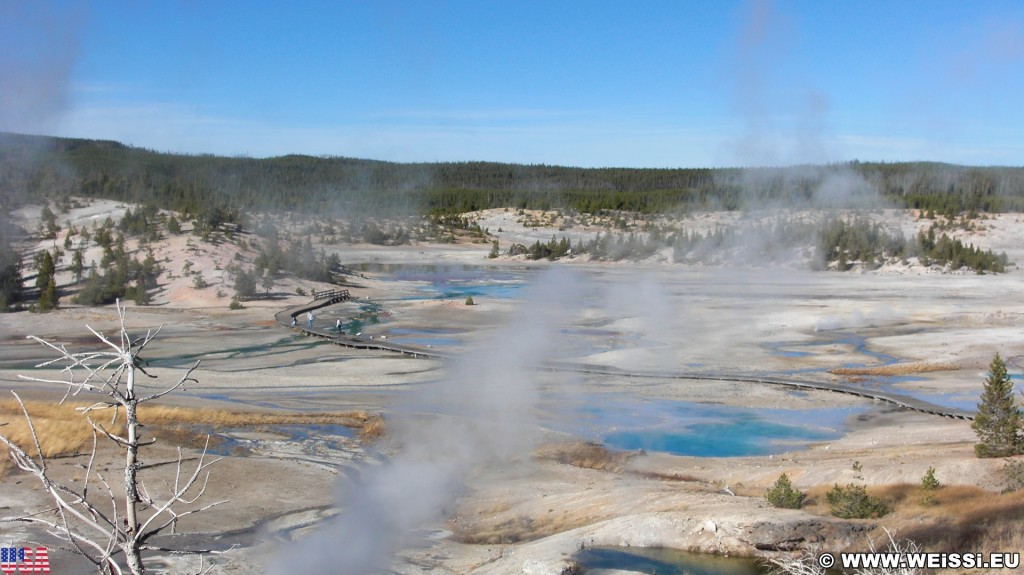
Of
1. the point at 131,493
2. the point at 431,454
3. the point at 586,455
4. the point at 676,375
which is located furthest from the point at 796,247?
the point at 131,493

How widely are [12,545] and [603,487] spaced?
681cm

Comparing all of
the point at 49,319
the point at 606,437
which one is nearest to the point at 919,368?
the point at 606,437

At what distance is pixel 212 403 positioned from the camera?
1881 centimetres

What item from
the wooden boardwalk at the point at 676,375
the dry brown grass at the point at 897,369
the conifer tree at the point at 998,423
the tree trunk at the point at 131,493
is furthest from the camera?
the dry brown grass at the point at 897,369

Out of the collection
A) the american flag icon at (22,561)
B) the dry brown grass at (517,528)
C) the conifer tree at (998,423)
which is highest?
the conifer tree at (998,423)

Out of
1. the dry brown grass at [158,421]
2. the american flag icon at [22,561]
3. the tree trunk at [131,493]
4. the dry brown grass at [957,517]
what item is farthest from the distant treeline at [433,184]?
the tree trunk at [131,493]

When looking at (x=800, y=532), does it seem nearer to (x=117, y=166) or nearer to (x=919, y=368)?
(x=919, y=368)

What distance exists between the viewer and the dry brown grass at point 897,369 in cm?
2244

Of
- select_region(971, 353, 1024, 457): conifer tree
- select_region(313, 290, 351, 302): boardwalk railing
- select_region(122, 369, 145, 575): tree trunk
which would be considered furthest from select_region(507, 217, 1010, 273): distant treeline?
select_region(122, 369, 145, 575): tree trunk

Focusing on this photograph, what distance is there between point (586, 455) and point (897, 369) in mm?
10954

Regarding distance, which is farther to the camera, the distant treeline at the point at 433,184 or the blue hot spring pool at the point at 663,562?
the distant treeline at the point at 433,184

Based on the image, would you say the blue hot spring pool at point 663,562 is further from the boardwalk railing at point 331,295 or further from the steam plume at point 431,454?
the boardwalk railing at point 331,295

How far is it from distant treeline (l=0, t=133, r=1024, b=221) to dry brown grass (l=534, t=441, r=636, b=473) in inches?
1422

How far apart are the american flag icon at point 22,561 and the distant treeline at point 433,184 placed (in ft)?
131
